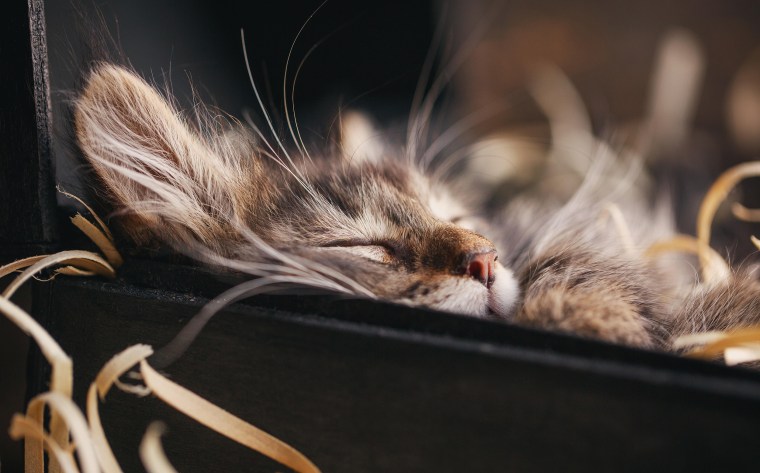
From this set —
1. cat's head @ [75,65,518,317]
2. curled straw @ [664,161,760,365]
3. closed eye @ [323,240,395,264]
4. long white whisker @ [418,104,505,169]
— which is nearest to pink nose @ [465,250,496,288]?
cat's head @ [75,65,518,317]

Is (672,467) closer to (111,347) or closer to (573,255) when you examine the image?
(573,255)

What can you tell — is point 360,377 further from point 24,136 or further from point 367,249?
point 24,136

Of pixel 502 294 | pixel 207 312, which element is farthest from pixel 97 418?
pixel 502 294

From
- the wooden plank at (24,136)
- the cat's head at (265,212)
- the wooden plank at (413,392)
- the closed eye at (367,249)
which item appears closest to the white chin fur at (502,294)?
the cat's head at (265,212)

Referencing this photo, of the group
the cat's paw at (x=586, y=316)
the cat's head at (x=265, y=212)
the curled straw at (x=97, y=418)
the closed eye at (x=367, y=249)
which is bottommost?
the curled straw at (x=97, y=418)

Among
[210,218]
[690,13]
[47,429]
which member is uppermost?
[690,13]

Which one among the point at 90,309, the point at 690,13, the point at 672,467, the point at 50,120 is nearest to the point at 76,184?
the point at 50,120

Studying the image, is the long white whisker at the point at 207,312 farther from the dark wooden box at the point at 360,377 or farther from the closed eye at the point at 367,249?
the closed eye at the point at 367,249

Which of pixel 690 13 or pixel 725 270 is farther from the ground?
pixel 690 13
